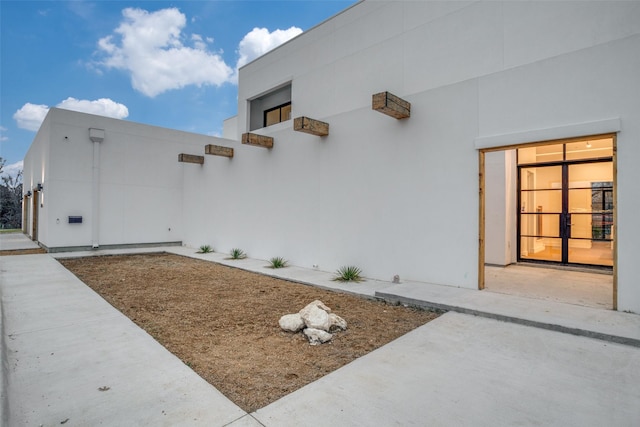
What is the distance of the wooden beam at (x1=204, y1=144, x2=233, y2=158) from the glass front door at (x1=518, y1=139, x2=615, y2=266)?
8.27 m

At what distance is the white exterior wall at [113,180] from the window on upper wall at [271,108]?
306 centimetres

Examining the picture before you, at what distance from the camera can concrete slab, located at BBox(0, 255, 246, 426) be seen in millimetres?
2027

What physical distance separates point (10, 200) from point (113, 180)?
21.5 m

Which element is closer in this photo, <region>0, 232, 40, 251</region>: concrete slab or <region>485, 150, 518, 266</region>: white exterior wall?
<region>485, 150, 518, 266</region>: white exterior wall

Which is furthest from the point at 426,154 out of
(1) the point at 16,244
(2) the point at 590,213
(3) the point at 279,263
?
(1) the point at 16,244

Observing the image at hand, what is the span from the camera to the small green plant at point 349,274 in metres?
6.37

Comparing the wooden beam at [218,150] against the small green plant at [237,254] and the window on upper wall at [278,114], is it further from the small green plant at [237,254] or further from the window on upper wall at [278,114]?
the small green plant at [237,254]

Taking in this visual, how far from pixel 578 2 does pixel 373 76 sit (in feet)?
11.5

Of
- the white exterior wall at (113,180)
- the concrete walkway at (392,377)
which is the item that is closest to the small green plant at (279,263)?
the concrete walkway at (392,377)

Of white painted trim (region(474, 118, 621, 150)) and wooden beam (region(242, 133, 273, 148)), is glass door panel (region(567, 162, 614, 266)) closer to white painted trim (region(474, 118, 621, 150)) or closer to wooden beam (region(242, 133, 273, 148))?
white painted trim (region(474, 118, 621, 150))

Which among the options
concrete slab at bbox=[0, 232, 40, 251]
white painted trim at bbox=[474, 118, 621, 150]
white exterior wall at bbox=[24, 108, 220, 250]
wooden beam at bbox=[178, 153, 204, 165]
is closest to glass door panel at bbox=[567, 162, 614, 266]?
white painted trim at bbox=[474, 118, 621, 150]

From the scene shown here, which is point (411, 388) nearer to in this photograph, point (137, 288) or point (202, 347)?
point (202, 347)

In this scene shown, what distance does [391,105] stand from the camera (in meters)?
5.52

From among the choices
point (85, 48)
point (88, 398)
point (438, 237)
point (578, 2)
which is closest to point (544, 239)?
point (438, 237)
